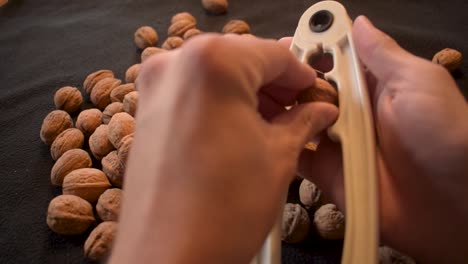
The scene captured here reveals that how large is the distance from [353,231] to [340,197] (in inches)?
6.8

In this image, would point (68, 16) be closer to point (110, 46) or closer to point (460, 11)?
point (110, 46)

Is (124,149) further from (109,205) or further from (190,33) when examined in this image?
(190,33)

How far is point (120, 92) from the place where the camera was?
102 cm

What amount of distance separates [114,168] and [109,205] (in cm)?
9

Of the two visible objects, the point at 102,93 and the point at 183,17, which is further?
the point at 183,17

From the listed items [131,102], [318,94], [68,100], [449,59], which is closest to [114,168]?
[131,102]

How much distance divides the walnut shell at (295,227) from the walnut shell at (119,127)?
1.27ft

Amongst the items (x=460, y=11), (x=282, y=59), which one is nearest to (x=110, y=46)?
(x=282, y=59)

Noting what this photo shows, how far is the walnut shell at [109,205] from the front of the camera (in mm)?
813

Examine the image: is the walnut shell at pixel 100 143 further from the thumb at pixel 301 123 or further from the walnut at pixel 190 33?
the thumb at pixel 301 123

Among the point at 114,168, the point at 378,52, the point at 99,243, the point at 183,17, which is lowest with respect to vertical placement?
the point at 99,243

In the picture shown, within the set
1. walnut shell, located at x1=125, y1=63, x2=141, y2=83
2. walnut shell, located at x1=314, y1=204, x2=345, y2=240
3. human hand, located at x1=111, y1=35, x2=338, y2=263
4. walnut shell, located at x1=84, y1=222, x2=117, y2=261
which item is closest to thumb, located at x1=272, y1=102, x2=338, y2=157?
human hand, located at x1=111, y1=35, x2=338, y2=263

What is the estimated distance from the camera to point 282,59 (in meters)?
0.50

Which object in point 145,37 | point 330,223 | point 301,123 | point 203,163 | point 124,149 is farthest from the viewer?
point 145,37
